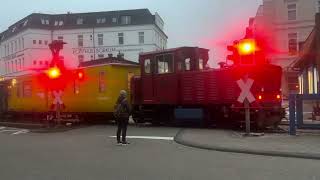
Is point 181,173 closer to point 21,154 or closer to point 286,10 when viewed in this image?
point 21,154

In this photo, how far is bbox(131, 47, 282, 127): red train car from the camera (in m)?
22.7

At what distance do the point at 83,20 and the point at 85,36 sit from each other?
314 centimetres

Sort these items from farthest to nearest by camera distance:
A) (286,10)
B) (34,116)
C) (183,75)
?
(286,10) < (34,116) < (183,75)

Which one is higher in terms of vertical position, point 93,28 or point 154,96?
point 93,28

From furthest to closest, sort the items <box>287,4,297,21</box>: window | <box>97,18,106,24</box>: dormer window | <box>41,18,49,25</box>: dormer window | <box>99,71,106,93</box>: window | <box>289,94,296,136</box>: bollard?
<box>41,18,49,25</box>: dormer window
<box>97,18,106,24</box>: dormer window
<box>287,4,297,21</box>: window
<box>99,71,106,93</box>: window
<box>289,94,296,136</box>: bollard

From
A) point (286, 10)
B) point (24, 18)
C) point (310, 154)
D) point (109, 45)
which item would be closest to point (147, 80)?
point (310, 154)

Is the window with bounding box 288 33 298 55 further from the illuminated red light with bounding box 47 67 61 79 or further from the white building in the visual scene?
the illuminated red light with bounding box 47 67 61 79

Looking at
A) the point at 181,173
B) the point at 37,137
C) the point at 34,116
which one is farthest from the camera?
the point at 34,116

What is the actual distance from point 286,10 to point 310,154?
52.7 meters

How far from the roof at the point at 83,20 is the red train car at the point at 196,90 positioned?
6724cm

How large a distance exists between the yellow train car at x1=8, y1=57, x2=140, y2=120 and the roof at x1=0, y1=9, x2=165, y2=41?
61798mm

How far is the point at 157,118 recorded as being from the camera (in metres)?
27.2

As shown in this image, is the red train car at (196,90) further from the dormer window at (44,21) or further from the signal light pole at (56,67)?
the dormer window at (44,21)

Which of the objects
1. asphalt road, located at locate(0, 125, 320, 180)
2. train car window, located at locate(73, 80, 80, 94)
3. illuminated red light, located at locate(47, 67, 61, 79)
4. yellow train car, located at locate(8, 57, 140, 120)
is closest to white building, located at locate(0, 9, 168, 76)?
yellow train car, located at locate(8, 57, 140, 120)
